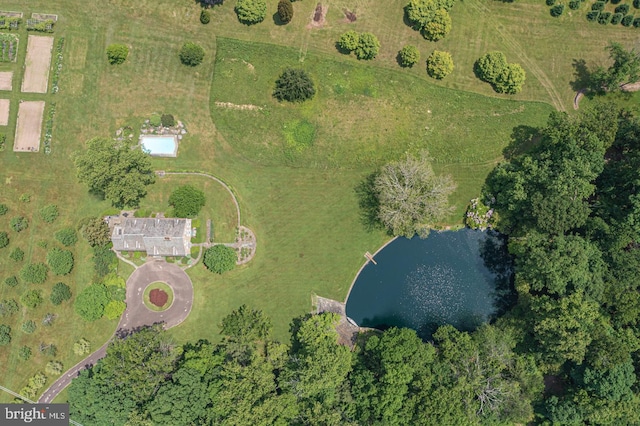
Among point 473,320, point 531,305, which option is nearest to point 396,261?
point 473,320

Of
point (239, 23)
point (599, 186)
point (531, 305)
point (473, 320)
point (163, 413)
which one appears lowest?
point (163, 413)

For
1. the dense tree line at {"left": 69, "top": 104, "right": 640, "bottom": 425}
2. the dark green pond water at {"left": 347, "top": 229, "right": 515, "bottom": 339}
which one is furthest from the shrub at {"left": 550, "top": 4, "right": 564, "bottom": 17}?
the dark green pond water at {"left": 347, "top": 229, "right": 515, "bottom": 339}

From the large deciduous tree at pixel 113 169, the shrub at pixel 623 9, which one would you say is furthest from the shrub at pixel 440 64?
the large deciduous tree at pixel 113 169

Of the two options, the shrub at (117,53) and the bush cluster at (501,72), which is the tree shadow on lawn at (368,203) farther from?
the shrub at (117,53)

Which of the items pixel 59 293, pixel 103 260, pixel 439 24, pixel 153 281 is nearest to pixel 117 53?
pixel 103 260

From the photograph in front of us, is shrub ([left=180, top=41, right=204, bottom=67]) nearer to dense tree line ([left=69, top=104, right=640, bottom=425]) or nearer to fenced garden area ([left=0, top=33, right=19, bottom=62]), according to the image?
fenced garden area ([left=0, top=33, right=19, bottom=62])

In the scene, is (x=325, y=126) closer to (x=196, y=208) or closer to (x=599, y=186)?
(x=196, y=208)

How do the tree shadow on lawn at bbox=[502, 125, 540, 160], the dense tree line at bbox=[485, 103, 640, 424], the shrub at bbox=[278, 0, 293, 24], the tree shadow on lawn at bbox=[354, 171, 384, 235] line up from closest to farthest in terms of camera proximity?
the dense tree line at bbox=[485, 103, 640, 424] → the tree shadow on lawn at bbox=[354, 171, 384, 235] → the shrub at bbox=[278, 0, 293, 24] → the tree shadow on lawn at bbox=[502, 125, 540, 160]

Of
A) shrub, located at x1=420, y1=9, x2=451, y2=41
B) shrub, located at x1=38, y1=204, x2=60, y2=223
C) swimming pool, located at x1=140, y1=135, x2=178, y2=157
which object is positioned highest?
shrub, located at x1=420, y1=9, x2=451, y2=41

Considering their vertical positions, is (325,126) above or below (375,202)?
above
